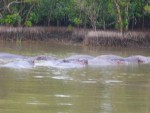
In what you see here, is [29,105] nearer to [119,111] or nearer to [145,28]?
[119,111]

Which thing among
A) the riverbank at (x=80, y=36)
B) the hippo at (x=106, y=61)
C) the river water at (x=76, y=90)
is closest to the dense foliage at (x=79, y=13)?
the riverbank at (x=80, y=36)

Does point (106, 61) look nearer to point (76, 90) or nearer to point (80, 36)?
point (76, 90)

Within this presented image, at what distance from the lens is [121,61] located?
21.2 m

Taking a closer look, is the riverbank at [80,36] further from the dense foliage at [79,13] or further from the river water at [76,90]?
the river water at [76,90]

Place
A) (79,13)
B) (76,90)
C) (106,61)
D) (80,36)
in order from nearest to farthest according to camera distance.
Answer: (76,90)
(106,61)
(80,36)
(79,13)

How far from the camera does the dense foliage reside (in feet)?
106

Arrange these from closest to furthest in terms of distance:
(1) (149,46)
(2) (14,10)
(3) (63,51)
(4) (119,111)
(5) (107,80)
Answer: (4) (119,111) → (5) (107,80) → (3) (63,51) → (1) (149,46) → (2) (14,10)

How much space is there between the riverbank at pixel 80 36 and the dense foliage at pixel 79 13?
0.80 metres

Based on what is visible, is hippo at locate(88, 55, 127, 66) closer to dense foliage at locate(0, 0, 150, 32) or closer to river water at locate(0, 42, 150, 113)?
river water at locate(0, 42, 150, 113)

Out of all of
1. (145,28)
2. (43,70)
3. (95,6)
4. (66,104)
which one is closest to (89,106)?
(66,104)

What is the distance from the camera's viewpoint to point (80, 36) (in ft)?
105

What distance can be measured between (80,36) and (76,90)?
1857 centimetres

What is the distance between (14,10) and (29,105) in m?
24.6

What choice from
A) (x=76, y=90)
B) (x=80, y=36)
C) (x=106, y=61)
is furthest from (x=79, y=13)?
(x=76, y=90)
